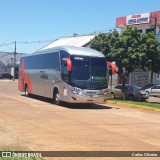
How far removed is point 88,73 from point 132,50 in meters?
8.29

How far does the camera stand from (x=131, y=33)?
30156 mm

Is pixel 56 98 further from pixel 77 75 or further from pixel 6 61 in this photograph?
pixel 6 61

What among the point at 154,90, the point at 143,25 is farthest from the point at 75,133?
the point at 143,25

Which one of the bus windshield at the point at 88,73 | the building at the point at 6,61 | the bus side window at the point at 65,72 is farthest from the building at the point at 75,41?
the bus side window at the point at 65,72

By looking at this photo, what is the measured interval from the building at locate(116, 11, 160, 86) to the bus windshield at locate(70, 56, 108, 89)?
2584 cm

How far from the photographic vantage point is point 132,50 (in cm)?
2908

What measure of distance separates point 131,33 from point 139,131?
1769 centimetres

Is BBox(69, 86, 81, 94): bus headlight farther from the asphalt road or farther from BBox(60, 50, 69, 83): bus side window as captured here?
the asphalt road

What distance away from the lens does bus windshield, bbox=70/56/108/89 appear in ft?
70.4

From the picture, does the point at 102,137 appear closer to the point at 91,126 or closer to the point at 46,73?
the point at 91,126

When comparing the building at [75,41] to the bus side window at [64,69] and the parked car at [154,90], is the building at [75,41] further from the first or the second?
the bus side window at [64,69]

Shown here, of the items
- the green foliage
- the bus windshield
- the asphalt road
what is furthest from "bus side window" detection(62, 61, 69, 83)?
the green foliage

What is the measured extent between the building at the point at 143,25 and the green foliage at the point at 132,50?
666 inches

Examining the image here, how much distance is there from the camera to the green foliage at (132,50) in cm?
2916
